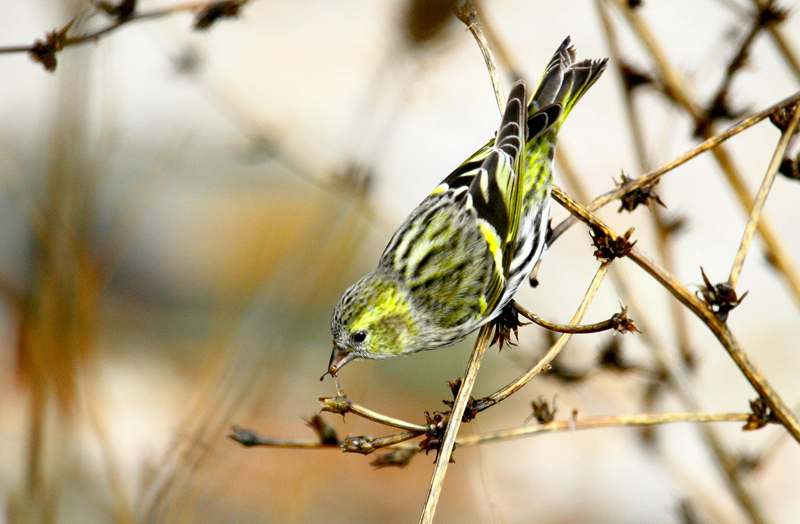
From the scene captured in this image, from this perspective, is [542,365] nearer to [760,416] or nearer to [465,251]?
[760,416]

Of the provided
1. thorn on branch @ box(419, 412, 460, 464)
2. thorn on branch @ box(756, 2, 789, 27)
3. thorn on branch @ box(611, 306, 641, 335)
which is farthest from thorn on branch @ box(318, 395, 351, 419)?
thorn on branch @ box(756, 2, 789, 27)

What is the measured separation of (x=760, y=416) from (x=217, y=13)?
1.85 metres

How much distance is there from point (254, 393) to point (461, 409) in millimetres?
1090

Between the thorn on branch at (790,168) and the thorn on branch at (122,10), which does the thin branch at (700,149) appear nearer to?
the thorn on branch at (790,168)

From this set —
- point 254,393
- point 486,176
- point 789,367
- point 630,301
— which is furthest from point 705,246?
point 254,393

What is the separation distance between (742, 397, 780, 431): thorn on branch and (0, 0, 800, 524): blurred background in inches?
19.1

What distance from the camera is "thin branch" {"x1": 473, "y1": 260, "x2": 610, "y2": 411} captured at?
1.84 m

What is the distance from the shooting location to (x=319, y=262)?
2.92 m

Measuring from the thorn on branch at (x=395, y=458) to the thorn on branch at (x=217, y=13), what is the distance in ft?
4.36

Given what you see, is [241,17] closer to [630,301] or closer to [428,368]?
[630,301]

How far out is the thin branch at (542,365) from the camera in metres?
1.84

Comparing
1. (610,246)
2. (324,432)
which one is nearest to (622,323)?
(610,246)

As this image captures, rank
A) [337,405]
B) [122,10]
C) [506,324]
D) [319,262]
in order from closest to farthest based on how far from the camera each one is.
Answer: [337,405], [122,10], [506,324], [319,262]

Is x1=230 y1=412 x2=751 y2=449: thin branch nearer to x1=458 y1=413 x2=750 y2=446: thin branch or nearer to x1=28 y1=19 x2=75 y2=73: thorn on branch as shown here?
x1=458 y1=413 x2=750 y2=446: thin branch
